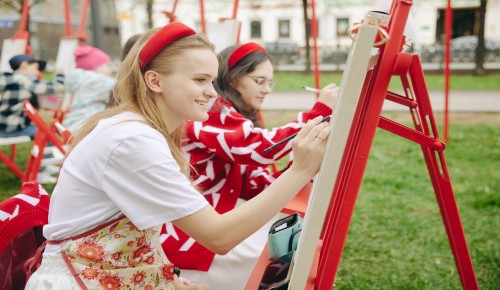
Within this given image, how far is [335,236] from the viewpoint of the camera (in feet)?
3.89

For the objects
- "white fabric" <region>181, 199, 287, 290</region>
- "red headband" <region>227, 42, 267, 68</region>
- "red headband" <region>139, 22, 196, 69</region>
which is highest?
"red headband" <region>139, 22, 196, 69</region>

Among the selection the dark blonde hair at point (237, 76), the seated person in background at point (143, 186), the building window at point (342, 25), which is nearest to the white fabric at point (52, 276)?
the seated person in background at point (143, 186)

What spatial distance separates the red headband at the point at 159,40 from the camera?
129 centimetres

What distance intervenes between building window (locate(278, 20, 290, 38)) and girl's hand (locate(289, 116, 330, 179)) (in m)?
31.8

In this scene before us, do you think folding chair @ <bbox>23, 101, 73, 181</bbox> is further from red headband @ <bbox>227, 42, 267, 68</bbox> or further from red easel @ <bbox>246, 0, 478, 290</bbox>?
red easel @ <bbox>246, 0, 478, 290</bbox>

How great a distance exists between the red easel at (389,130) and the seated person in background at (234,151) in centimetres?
27

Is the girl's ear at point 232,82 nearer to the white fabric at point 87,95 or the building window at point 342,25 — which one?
the white fabric at point 87,95

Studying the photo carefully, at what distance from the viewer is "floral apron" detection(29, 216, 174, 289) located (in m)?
1.20

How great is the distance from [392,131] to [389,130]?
24mm

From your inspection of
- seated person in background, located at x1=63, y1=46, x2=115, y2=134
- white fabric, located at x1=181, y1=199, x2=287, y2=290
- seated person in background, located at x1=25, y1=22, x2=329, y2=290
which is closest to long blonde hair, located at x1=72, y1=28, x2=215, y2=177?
seated person in background, located at x1=25, y1=22, x2=329, y2=290

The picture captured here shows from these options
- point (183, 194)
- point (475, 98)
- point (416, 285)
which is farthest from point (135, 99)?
point (475, 98)

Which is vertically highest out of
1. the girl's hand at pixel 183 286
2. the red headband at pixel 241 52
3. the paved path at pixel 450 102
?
the red headband at pixel 241 52

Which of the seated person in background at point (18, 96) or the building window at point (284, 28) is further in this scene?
the building window at point (284, 28)

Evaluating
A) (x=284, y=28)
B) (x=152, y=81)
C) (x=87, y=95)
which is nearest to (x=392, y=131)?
(x=152, y=81)
